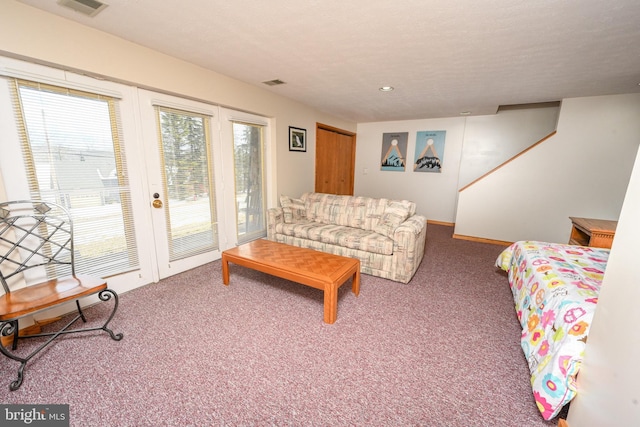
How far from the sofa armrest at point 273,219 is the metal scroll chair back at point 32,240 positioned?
6.53 ft

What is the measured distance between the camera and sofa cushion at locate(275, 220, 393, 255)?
2.86 metres

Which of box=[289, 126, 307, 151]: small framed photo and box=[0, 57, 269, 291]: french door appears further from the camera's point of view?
box=[289, 126, 307, 151]: small framed photo

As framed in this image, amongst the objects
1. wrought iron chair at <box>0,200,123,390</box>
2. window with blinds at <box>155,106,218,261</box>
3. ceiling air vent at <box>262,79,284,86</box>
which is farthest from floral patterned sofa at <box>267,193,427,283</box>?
wrought iron chair at <box>0,200,123,390</box>

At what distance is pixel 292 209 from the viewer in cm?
378

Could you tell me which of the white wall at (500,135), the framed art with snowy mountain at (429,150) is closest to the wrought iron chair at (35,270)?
the framed art with snowy mountain at (429,150)

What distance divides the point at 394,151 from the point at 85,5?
205 inches

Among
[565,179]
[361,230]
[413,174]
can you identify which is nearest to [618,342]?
[361,230]

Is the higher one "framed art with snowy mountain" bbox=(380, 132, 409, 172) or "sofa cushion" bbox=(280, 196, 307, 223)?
"framed art with snowy mountain" bbox=(380, 132, 409, 172)

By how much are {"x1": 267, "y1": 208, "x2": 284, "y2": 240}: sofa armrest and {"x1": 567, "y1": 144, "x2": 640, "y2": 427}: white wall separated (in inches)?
120

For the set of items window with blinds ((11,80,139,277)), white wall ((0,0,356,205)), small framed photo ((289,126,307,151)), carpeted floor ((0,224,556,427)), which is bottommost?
carpeted floor ((0,224,556,427))

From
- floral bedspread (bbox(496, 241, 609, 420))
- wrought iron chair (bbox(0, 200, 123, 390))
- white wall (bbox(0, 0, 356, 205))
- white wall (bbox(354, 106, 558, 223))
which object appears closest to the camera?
floral bedspread (bbox(496, 241, 609, 420))

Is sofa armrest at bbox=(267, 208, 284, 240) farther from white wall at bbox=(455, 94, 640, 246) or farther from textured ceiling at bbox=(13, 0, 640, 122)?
white wall at bbox=(455, 94, 640, 246)

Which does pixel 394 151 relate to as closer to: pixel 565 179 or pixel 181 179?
pixel 565 179

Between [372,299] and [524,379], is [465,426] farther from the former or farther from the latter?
[372,299]
